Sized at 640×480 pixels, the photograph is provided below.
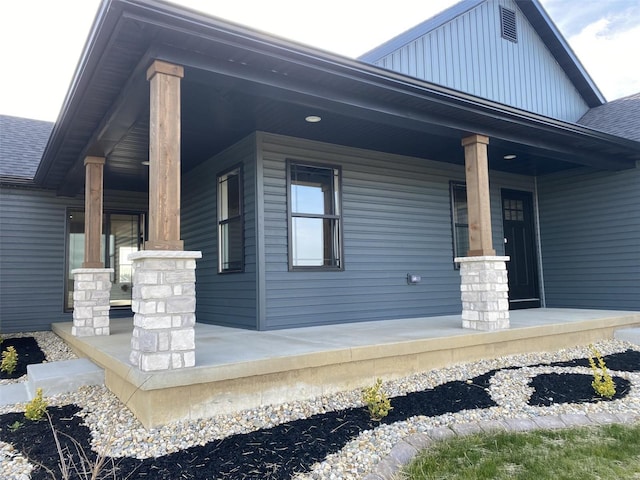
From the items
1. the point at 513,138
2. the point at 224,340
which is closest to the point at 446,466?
the point at 224,340

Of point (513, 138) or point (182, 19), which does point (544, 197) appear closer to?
point (513, 138)

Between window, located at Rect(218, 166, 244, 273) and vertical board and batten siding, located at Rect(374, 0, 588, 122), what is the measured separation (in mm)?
2732

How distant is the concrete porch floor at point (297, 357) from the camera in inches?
125

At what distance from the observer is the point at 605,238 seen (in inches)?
308

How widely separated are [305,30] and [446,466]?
1468 cm

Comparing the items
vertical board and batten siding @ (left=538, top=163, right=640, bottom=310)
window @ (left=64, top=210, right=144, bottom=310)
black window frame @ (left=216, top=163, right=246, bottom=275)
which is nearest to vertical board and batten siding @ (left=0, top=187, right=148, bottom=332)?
window @ (left=64, top=210, right=144, bottom=310)

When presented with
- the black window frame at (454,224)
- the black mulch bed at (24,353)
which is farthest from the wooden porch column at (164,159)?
the black window frame at (454,224)

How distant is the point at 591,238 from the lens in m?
8.03

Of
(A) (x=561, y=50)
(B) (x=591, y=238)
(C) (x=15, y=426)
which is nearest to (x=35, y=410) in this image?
(C) (x=15, y=426)

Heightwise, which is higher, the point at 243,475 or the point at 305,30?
the point at 305,30

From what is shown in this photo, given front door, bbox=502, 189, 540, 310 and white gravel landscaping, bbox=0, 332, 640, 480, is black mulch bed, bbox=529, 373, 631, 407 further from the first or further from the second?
front door, bbox=502, 189, 540, 310

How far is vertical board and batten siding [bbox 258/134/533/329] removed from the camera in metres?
5.76

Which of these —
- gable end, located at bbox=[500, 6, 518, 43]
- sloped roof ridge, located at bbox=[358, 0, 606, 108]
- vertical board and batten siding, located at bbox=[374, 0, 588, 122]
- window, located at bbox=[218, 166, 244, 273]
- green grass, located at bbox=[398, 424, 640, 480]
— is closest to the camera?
green grass, located at bbox=[398, 424, 640, 480]

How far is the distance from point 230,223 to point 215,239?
0.48 metres
